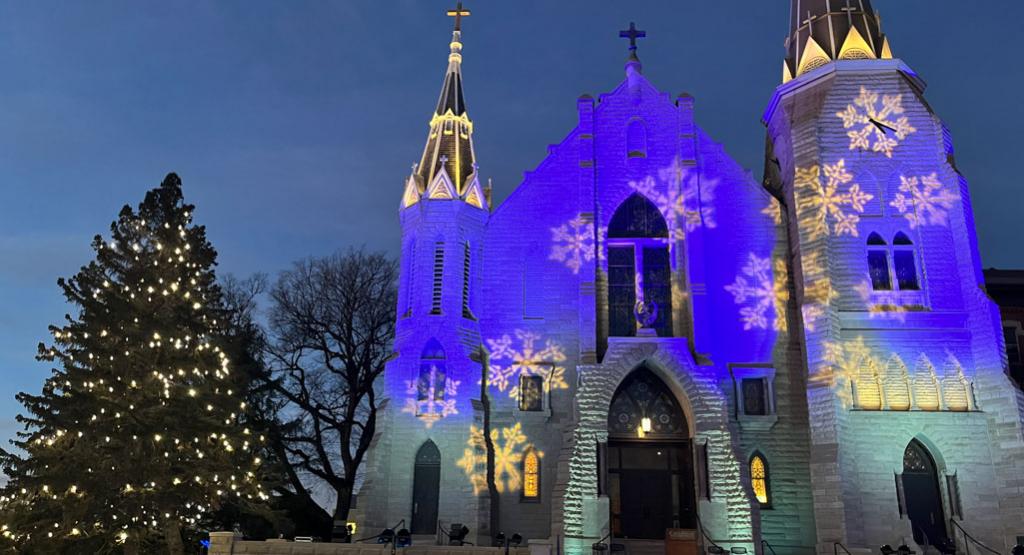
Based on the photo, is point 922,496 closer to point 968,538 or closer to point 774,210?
point 968,538

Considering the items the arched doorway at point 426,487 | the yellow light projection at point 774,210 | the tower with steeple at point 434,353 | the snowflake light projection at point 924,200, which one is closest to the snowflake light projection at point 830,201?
the snowflake light projection at point 924,200

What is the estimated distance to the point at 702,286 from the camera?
25.2 m

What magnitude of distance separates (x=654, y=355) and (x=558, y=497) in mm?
4837

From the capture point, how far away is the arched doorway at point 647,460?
23688 millimetres

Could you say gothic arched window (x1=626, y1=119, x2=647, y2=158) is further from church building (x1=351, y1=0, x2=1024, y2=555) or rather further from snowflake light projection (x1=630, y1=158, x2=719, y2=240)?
snowflake light projection (x1=630, y1=158, x2=719, y2=240)

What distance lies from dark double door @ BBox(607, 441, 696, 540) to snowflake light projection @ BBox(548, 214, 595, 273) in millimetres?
5773

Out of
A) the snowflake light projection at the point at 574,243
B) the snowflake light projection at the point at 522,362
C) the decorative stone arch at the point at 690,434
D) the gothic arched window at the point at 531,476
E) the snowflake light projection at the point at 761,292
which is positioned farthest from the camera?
the snowflake light projection at the point at 574,243

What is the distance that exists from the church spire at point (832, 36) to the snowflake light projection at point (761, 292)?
675 centimetres

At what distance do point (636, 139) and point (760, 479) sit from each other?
1148cm

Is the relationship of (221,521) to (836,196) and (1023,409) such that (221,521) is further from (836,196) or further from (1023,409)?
(1023,409)

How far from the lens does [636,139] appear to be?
27.5 m

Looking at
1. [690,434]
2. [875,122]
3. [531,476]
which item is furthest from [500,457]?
[875,122]

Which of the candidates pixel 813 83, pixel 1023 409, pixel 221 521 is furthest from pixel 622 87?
pixel 221 521

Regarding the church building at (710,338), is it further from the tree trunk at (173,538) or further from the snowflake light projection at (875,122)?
the tree trunk at (173,538)
